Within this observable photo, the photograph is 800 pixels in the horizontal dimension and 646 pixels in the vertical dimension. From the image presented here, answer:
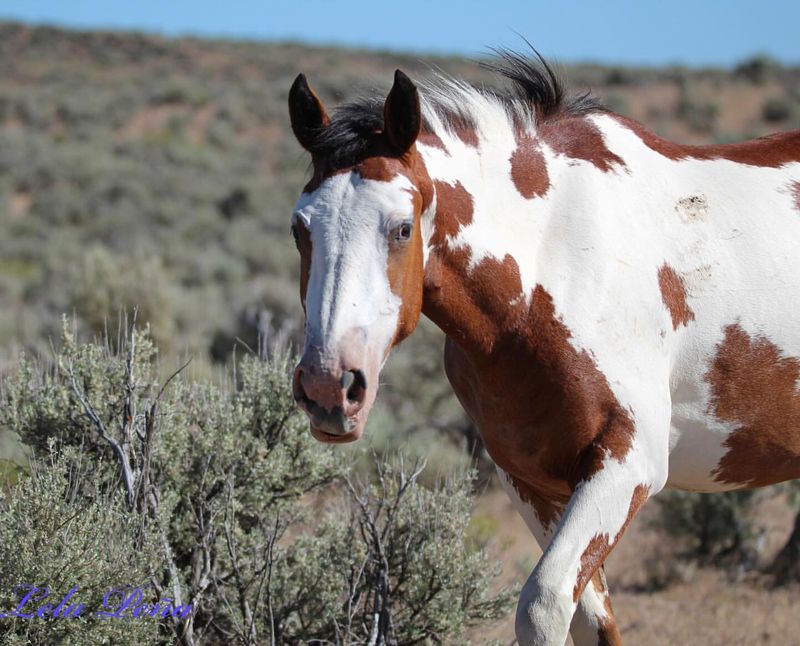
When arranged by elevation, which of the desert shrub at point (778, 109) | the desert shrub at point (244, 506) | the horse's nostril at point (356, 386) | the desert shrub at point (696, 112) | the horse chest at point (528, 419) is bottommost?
the desert shrub at point (244, 506)

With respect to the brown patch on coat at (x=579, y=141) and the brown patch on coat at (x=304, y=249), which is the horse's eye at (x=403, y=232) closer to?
the brown patch on coat at (x=304, y=249)

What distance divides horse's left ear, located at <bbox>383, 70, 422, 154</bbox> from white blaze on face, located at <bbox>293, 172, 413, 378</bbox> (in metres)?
0.14

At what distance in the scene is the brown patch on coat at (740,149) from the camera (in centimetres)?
373

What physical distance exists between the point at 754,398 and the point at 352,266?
1.63 m

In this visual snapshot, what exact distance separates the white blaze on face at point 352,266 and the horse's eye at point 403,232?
2 centimetres

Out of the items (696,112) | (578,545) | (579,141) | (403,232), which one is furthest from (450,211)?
(696,112)

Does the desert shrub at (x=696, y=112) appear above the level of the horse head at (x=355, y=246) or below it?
above

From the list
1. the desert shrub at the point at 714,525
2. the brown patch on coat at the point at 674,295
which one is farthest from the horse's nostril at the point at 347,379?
the desert shrub at the point at 714,525

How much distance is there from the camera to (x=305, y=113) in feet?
10.3

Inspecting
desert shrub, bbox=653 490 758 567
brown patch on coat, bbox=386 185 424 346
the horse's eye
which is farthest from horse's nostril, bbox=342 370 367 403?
desert shrub, bbox=653 490 758 567

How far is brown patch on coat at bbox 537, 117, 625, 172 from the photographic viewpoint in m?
3.52

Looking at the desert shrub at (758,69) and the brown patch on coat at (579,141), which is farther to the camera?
the desert shrub at (758,69)

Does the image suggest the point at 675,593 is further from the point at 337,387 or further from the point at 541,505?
the point at 337,387

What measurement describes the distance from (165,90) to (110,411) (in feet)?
108
